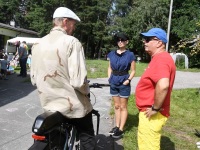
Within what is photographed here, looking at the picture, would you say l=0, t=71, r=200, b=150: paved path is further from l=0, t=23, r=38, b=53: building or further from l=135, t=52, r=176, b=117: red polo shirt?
l=0, t=23, r=38, b=53: building

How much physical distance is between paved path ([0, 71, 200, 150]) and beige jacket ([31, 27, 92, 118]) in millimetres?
1985

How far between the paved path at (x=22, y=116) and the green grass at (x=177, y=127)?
Result: 414 millimetres

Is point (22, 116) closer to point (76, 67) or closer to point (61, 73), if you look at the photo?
point (61, 73)

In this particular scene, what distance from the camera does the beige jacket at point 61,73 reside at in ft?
10.3

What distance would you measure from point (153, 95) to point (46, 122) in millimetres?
1266

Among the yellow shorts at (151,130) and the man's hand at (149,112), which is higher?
the man's hand at (149,112)

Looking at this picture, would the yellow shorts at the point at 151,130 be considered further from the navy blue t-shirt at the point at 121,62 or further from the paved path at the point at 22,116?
the navy blue t-shirt at the point at 121,62

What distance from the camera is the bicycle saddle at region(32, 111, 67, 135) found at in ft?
9.72

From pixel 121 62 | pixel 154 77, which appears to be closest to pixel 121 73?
pixel 121 62

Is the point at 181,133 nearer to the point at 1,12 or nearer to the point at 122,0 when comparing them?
the point at 122,0

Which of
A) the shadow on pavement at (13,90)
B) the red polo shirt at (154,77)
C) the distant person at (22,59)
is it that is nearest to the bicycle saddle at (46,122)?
the red polo shirt at (154,77)

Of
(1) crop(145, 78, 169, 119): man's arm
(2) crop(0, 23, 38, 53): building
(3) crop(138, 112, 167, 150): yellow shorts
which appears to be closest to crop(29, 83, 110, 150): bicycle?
(3) crop(138, 112, 167, 150): yellow shorts

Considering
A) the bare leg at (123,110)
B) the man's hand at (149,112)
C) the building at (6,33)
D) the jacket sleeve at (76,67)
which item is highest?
the building at (6,33)

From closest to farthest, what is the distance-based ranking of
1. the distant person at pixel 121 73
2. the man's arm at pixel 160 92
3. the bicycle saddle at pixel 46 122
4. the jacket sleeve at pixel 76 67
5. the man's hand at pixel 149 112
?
the bicycle saddle at pixel 46 122 → the jacket sleeve at pixel 76 67 → the man's arm at pixel 160 92 → the man's hand at pixel 149 112 → the distant person at pixel 121 73
